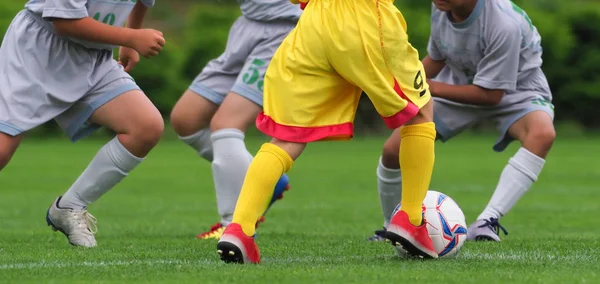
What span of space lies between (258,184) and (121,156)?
1.29m

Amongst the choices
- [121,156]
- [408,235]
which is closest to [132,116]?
[121,156]

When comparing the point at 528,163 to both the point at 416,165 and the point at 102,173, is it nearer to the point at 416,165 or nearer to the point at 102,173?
the point at 416,165

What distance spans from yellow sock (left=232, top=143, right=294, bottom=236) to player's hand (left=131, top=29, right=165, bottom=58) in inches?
32.9

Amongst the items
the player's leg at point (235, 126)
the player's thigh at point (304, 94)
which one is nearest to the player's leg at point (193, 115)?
the player's leg at point (235, 126)

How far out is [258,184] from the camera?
173 inches

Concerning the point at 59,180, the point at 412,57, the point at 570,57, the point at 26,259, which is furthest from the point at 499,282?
the point at 570,57

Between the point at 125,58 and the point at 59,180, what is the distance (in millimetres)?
6855

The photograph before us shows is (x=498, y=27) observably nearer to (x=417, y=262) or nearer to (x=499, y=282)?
(x=417, y=262)

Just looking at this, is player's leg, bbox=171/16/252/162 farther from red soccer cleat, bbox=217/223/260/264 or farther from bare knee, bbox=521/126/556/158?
red soccer cleat, bbox=217/223/260/264

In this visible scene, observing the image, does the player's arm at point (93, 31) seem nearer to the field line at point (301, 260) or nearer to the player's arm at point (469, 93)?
the field line at point (301, 260)

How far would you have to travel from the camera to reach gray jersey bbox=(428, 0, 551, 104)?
610cm

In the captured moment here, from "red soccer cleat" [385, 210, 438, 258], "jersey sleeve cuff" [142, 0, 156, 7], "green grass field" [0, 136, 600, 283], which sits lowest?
"green grass field" [0, 136, 600, 283]

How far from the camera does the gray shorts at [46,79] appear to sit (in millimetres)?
5246

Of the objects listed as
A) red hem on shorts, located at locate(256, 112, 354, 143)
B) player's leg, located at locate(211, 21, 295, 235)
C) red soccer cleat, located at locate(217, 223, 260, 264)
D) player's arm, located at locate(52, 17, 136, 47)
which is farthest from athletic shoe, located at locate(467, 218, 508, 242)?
player's arm, located at locate(52, 17, 136, 47)
